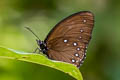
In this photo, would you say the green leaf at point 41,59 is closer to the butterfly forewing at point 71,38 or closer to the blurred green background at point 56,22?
the butterfly forewing at point 71,38

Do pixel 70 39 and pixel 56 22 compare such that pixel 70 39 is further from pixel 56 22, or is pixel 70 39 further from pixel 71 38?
pixel 56 22

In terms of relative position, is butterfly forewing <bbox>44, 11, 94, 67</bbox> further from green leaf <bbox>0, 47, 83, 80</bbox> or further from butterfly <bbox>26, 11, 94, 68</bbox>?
green leaf <bbox>0, 47, 83, 80</bbox>

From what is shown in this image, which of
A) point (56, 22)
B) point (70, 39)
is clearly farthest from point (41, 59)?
point (56, 22)

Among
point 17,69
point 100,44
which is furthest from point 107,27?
point 17,69

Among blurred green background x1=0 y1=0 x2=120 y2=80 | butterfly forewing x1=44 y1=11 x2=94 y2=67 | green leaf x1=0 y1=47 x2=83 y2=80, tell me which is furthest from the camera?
blurred green background x1=0 y1=0 x2=120 y2=80

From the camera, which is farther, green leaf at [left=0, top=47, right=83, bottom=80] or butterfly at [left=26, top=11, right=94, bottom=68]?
butterfly at [left=26, top=11, right=94, bottom=68]

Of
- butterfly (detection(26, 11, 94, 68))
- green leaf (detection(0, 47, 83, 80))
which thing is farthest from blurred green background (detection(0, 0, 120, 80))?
green leaf (detection(0, 47, 83, 80))
